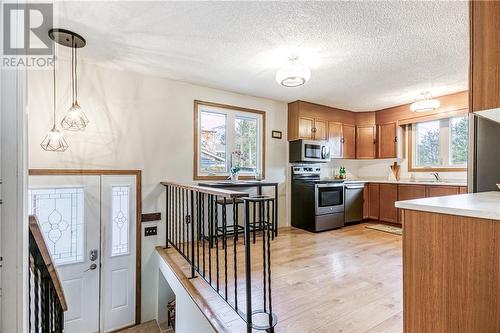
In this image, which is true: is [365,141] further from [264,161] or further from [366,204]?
[264,161]

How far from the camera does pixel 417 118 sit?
15.1 ft

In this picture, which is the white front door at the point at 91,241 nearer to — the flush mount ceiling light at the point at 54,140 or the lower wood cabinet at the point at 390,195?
the flush mount ceiling light at the point at 54,140

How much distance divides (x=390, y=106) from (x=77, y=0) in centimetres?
516

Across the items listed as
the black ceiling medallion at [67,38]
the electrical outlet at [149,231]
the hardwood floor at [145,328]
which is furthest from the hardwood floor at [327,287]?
the black ceiling medallion at [67,38]

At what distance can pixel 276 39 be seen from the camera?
2.43 meters

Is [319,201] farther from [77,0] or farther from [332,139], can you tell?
[77,0]

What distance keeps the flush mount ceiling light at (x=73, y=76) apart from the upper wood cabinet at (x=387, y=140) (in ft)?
17.2

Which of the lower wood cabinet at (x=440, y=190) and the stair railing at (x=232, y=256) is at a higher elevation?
the lower wood cabinet at (x=440, y=190)

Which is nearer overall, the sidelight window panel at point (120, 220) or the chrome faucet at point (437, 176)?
the sidelight window panel at point (120, 220)

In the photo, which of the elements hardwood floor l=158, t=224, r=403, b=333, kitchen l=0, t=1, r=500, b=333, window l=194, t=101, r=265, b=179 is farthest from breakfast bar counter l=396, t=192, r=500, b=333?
window l=194, t=101, r=265, b=179

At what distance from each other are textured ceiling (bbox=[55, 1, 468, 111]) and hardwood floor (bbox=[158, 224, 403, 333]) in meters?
2.34

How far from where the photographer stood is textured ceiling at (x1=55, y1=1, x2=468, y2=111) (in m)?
2.01

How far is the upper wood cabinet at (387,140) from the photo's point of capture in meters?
5.00

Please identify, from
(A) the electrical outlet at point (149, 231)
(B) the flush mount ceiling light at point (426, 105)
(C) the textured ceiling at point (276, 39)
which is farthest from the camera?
(B) the flush mount ceiling light at point (426, 105)
